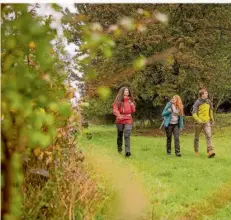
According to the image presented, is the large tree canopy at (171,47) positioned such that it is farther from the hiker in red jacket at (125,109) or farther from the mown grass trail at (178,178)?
the hiker in red jacket at (125,109)

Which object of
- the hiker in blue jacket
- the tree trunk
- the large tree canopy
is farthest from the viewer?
the large tree canopy

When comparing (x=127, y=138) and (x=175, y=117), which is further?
(x=175, y=117)

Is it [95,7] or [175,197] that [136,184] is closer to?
[175,197]

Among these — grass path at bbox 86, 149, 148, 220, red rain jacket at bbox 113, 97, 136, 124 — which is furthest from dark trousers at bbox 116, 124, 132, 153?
grass path at bbox 86, 149, 148, 220

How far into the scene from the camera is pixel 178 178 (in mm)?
10258

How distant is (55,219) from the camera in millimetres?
4988

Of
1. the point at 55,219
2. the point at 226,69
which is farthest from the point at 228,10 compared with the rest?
the point at 55,219

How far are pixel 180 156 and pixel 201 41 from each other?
10524mm

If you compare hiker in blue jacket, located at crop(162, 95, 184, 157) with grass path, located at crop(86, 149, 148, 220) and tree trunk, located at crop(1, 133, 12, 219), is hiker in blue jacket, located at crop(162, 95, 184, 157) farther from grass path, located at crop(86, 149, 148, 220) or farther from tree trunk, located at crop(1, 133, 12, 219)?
tree trunk, located at crop(1, 133, 12, 219)

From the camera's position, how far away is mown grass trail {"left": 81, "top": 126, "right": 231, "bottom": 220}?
7.23 metres

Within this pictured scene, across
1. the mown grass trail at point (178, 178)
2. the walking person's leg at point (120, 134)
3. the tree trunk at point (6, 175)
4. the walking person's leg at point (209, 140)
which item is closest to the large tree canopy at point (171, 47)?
the mown grass trail at point (178, 178)

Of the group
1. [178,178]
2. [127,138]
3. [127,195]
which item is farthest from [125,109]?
[127,195]

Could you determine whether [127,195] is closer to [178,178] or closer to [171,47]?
[178,178]

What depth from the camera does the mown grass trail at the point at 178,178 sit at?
7.23m
